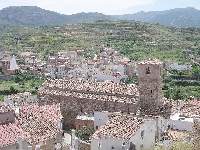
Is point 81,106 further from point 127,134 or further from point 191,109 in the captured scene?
point 127,134

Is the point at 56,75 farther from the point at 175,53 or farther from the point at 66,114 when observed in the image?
the point at 66,114

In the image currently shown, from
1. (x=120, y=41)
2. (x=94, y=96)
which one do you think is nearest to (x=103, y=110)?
(x=94, y=96)

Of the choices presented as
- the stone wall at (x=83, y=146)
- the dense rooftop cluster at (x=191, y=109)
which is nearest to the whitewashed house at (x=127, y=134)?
the stone wall at (x=83, y=146)

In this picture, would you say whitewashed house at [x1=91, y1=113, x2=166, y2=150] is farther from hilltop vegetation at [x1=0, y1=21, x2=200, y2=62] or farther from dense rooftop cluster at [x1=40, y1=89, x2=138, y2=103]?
hilltop vegetation at [x1=0, y1=21, x2=200, y2=62]

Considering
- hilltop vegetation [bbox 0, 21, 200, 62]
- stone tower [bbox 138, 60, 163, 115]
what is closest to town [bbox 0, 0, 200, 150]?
stone tower [bbox 138, 60, 163, 115]

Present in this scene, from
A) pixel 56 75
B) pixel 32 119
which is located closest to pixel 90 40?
pixel 56 75

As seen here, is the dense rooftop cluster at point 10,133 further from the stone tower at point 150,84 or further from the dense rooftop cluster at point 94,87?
the dense rooftop cluster at point 94,87

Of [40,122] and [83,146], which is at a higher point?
[40,122]
